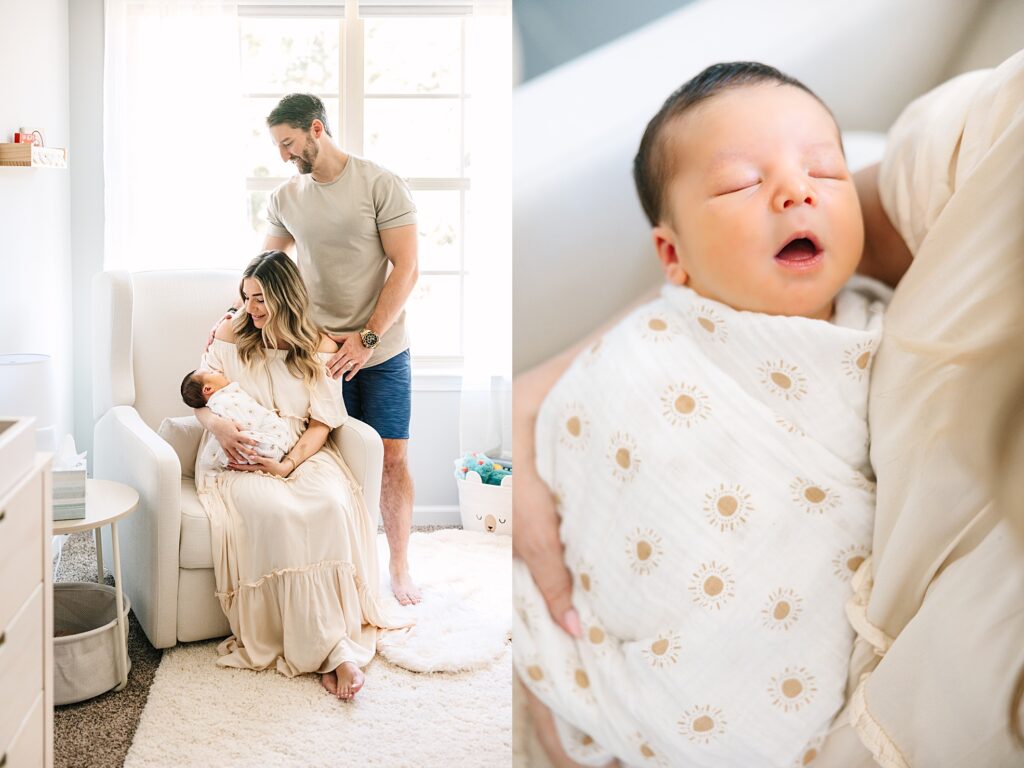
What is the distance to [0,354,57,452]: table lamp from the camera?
2.72m

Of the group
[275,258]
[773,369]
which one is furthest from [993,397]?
[275,258]

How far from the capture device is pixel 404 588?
2.99 m

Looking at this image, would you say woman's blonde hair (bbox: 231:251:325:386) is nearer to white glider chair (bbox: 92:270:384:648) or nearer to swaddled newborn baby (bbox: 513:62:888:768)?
white glider chair (bbox: 92:270:384:648)

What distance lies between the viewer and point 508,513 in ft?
11.7

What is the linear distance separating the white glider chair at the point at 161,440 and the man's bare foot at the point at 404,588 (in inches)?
12.4

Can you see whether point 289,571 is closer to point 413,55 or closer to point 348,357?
point 348,357

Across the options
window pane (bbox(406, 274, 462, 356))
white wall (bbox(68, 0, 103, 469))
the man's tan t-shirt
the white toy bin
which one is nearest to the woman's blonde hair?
the man's tan t-shirt

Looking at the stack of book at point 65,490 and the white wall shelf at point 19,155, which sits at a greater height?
the white wall shelf at point 19,155

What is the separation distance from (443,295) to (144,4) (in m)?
1.50

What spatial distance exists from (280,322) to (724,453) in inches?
65.8

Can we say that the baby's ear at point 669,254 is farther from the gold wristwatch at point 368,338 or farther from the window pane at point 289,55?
the window pane at point 289,55

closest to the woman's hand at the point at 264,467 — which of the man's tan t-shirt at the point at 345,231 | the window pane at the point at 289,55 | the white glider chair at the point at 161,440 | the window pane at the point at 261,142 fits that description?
the white glider chair at the point at 161,440

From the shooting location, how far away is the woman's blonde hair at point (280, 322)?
8.86ft

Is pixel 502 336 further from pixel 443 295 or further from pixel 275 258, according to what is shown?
pixel 275 258
